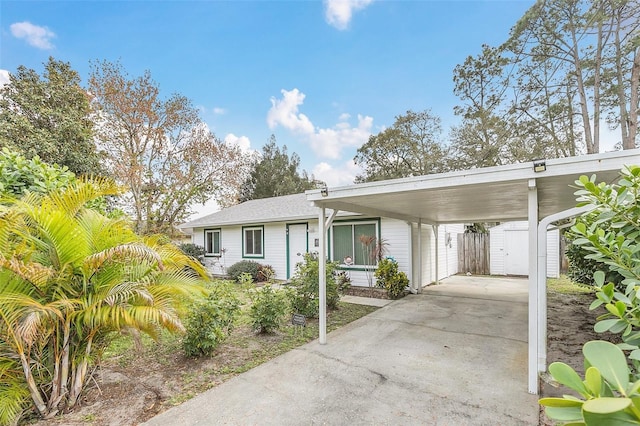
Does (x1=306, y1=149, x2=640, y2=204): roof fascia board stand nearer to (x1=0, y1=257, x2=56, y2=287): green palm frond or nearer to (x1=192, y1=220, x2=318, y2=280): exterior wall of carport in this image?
(x1=0, y1=257, x2=56, y2=287): green palm frond

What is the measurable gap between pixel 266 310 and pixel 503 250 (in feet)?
38.1

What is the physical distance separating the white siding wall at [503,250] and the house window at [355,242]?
6645 mm

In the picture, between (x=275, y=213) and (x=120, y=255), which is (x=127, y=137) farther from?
(x=120, y=255)

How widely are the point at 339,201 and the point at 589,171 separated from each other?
10.8 feet

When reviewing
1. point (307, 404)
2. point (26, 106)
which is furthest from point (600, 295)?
point (26, 106)

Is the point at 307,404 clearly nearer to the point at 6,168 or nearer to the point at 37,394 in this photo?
the point at 37,394

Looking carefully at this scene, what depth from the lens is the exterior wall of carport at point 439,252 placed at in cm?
954

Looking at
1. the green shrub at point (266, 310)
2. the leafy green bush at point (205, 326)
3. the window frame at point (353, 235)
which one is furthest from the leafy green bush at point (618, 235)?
the window frame at point (353, 235)

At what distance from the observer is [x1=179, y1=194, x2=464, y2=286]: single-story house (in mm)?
9398

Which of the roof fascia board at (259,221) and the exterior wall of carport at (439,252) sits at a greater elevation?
the roof fascia board at (259,221)

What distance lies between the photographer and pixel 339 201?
5328mm

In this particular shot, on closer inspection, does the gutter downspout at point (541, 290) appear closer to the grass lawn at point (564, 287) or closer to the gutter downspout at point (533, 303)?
the gutter downspout at point (533, 303)

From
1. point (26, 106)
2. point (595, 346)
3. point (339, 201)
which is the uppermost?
point (26, 106)

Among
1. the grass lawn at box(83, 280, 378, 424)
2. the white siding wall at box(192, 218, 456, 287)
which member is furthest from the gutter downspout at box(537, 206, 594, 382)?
the white siding wall at box(192, 218, 456, 287)
